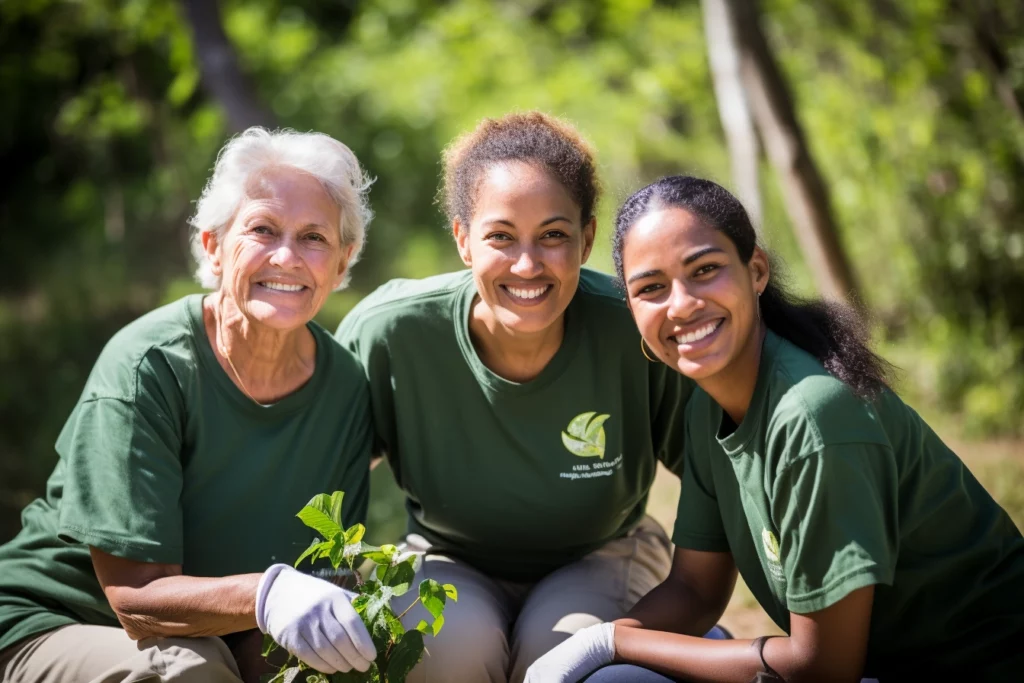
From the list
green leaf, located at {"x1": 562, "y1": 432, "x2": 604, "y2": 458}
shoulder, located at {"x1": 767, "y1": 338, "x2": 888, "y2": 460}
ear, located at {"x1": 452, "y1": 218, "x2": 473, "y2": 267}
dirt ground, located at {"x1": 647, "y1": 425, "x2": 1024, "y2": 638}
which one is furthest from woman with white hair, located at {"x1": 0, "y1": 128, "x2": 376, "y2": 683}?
dirt ground, located at {"x1": 647, "y1": 425, "x2": 1024, "y2": 638}

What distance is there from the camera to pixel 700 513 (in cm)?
244

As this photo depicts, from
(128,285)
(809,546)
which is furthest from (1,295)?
(809,546)

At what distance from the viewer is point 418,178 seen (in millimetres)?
10711

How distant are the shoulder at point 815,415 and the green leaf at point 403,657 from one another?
0.87m

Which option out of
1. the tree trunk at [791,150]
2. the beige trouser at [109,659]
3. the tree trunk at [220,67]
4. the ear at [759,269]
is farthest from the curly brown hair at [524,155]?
the tree trunk at [220,67]

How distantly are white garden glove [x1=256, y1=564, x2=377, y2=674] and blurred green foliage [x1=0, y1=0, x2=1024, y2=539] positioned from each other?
2.92 metres

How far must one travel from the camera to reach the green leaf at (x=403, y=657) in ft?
7.38

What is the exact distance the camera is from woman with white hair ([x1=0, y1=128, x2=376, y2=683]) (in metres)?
2.29

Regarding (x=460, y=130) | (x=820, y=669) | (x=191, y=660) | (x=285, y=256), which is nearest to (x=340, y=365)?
(x=285, y=256)

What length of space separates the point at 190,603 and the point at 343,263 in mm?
947

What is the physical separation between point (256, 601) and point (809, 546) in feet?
3.74

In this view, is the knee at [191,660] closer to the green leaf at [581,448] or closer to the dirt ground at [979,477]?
the green leaf at [581,448]

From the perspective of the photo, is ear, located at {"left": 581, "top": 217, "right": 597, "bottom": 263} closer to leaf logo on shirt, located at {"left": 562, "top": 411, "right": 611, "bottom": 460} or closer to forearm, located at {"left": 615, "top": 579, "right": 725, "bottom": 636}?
leaf logo on shirt, located at {"left": 562, "top": 411, "right": 611, "bottom": 460}

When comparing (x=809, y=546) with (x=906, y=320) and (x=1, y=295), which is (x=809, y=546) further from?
(x=1, y=295)
